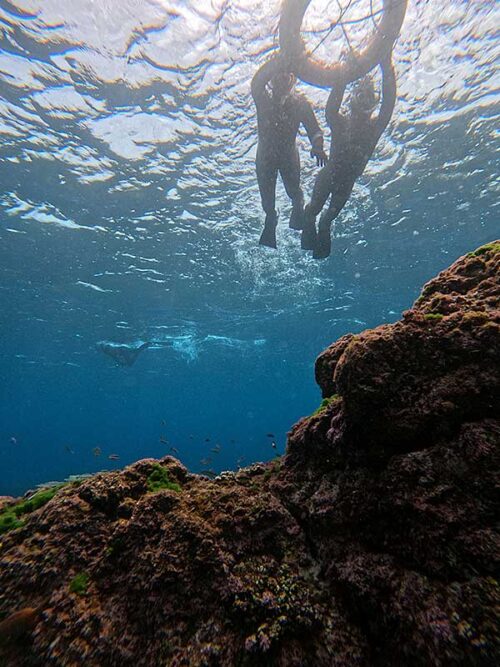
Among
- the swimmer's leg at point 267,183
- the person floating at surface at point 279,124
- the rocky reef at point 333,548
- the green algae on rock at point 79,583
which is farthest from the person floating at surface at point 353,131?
the green algae on rock at point 79,583

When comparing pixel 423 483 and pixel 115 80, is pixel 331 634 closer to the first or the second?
pixel 423 483

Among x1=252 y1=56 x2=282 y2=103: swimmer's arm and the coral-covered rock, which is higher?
x1=252 y1=56 x2=282 y2=103: swimmer's arm

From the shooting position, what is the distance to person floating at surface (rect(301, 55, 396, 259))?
24.7ft

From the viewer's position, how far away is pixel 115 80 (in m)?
9.39

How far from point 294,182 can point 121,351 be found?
27.6 meters

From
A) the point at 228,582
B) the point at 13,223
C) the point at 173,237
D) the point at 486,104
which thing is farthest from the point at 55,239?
the point at 486,104

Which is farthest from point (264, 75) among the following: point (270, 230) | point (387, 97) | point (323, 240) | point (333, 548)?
point (333, 548)

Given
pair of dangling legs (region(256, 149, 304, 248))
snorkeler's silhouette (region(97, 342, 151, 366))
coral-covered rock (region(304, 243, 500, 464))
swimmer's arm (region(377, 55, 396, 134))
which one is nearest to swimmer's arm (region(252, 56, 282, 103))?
pair of dangling legs (region(256, 149, 304, 248))

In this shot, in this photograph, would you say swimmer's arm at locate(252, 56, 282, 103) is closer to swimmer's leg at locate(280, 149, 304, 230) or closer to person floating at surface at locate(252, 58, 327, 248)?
person floating at surface at locate(252, 58, 327, 248)

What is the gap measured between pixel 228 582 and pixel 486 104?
16.1m

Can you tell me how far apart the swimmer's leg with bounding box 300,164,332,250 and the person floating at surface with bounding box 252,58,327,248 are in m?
0.60

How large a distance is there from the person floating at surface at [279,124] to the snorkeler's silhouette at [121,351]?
26888mm

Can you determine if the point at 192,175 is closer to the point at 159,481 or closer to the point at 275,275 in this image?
the point at 275,275

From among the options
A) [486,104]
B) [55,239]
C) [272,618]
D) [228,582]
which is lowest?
[272,618]
